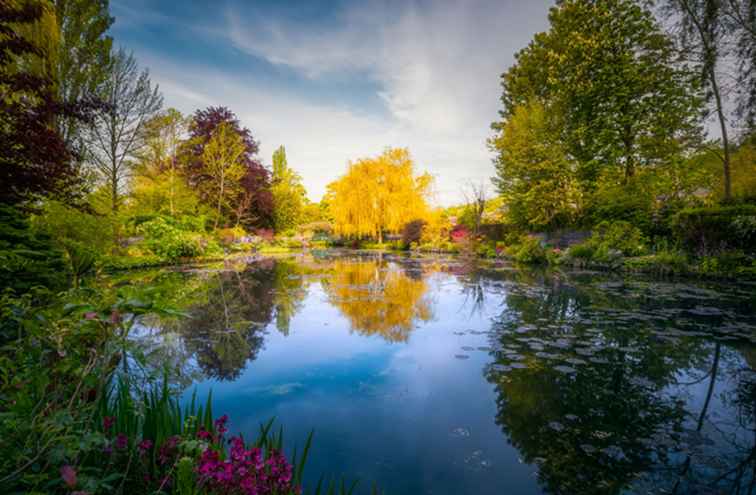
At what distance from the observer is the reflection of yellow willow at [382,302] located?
4.65 meters

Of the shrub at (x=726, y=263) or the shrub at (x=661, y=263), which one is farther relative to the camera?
the shrub at (x=661, y=263)

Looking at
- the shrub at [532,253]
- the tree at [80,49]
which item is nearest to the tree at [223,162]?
the tree at [80,49]

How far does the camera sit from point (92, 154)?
39.0ft

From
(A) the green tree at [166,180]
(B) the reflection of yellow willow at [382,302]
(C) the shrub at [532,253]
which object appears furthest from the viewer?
(A) the green tree at [166,180]

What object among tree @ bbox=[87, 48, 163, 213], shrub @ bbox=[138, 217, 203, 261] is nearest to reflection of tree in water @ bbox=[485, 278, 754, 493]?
shrub @ bbox=[138, 217, 203, 261]

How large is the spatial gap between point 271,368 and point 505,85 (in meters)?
23.3

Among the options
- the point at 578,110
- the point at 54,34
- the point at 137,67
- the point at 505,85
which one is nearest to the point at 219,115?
the point at 137,67

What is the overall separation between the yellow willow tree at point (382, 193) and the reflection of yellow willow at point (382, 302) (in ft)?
39.4

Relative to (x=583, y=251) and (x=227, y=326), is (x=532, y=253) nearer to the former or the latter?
(x=583, y=251)

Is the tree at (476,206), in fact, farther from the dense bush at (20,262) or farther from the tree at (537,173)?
the dense bush at (20,262)

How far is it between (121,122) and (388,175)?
45.3 feet

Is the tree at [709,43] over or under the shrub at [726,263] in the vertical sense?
over

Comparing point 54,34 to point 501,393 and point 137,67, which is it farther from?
point 501,393

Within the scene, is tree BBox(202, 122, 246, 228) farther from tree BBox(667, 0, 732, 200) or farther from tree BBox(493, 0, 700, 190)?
tree BBox(667, 0, 732, 200)
